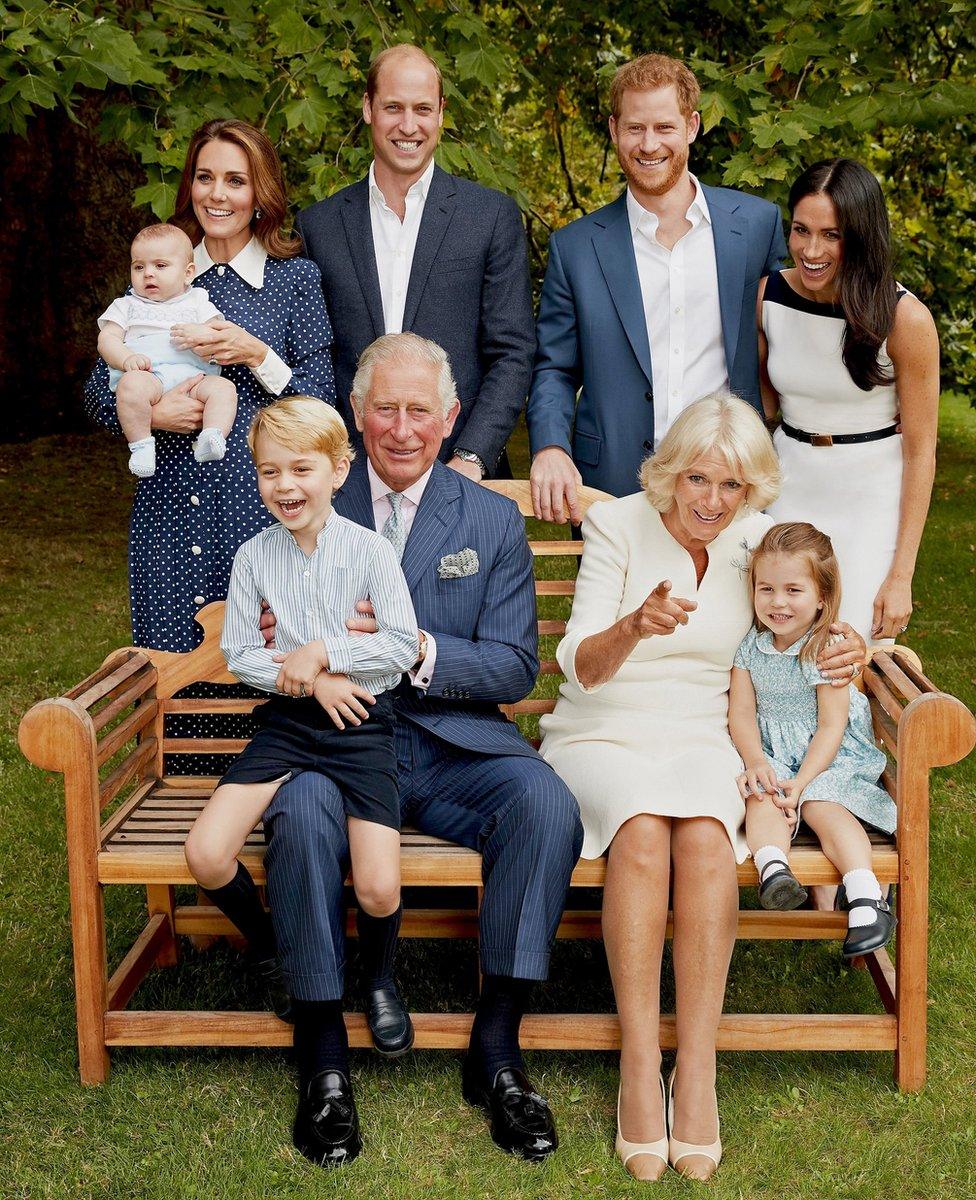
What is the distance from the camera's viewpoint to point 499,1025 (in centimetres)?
313

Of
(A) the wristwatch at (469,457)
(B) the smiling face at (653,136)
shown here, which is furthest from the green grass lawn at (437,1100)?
(B) the smiling face at (653,136)

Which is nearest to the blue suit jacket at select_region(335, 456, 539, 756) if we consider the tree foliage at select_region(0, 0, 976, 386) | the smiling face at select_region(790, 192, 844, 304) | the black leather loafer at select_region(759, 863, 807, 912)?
the black leather loafer at select_region(759, 863, 807, 912)

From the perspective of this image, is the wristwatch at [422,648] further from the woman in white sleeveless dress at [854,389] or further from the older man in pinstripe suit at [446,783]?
the woman in white sleeveless dress at [854,389]

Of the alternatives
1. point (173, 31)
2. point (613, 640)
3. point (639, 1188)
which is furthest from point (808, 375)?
point (173, 31)

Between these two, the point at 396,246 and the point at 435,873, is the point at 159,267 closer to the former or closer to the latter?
the point at 396,246

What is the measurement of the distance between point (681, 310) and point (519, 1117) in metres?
2.27

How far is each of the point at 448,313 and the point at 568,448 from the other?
1.78 feet

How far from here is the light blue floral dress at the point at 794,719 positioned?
11.0ft

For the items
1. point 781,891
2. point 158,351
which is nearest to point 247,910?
point 781,891

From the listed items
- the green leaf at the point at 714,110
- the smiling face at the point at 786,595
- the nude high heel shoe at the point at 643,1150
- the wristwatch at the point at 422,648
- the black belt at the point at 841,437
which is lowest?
the nude high heel shoe at the point at 643,1150

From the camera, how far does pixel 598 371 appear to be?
4.04 m

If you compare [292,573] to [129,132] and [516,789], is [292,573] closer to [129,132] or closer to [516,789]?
[516,789]

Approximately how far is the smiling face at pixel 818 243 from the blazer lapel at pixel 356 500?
50.4 inches

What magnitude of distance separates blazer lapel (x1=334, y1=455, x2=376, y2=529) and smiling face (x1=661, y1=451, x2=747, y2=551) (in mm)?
800
